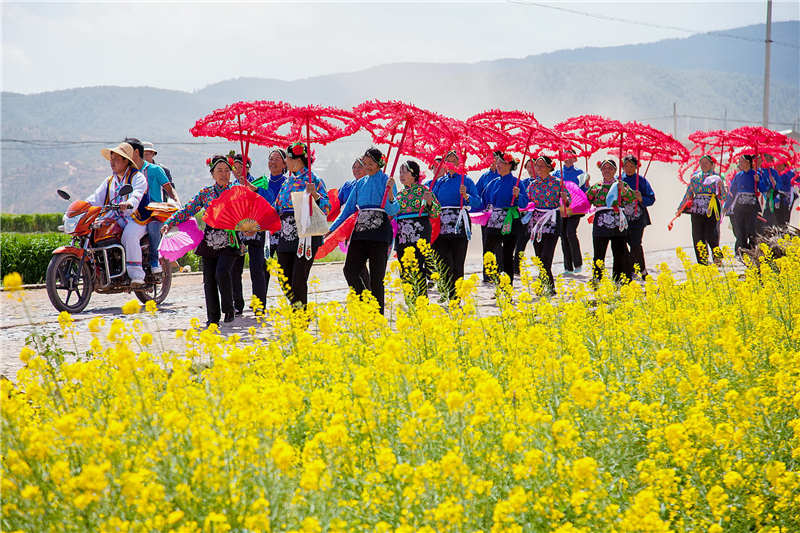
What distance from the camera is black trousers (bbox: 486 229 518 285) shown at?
11.7 m

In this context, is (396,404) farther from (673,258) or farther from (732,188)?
(673,258)

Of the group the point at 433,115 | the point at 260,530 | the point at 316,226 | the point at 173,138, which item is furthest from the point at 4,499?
the point at 173,138

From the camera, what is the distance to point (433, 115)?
8109 millimetres

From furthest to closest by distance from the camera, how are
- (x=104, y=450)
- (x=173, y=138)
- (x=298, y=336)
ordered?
(x=173, y=138) < (x=298, y=336) < (x=104, y=450)

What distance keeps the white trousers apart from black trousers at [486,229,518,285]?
190 inches

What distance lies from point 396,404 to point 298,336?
106 centimetres

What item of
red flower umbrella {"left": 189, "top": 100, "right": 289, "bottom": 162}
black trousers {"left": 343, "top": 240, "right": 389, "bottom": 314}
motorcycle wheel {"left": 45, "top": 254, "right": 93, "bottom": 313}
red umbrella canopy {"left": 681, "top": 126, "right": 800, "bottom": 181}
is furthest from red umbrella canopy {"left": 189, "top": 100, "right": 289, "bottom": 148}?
red umbrella canopy {"left": 681, "top": 126, "right": 800, "bottom": 181}

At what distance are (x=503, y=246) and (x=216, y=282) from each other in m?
5.02

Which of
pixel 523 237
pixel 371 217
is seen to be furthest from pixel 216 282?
pixel 523 237

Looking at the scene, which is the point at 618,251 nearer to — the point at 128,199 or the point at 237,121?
Answer: the point at 237,121

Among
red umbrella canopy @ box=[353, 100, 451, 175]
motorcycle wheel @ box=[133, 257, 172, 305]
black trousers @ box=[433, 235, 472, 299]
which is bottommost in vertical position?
motorcycle wheel @ box=[133, 257, 172, 305]

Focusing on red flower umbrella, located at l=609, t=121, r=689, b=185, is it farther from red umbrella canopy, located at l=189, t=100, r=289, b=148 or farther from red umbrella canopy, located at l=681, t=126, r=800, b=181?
red umbrella canopy, located at l=189, t=100, r=289, b=148

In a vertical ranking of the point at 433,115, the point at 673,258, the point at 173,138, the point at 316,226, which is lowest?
the point at 673,258

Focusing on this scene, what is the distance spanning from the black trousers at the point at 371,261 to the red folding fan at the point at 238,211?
98 centimetres
